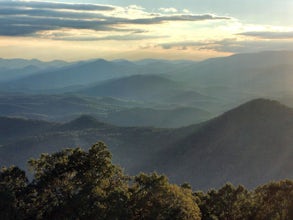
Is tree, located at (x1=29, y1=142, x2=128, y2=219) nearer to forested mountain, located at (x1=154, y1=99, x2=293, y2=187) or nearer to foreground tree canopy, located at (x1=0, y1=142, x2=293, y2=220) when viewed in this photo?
foreground tree canopy, located at (x1=0, y1=142, x2=293, y2=220)

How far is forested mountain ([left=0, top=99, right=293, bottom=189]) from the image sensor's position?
12800 centimetres

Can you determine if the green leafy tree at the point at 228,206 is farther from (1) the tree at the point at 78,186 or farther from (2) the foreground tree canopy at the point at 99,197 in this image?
(1) the tree at the point at 78,186

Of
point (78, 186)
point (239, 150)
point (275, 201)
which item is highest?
point (78, 186)

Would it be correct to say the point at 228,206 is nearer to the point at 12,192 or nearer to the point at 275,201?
the point at 275,201

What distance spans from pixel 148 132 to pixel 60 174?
163m

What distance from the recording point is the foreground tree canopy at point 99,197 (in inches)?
1240

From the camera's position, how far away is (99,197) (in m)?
32.8

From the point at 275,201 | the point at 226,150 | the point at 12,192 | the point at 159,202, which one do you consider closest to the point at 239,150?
the point at 226,150

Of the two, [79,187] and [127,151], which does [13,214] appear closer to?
[79,187]

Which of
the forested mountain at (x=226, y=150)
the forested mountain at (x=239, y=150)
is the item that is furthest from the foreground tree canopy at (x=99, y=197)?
the forested mountain at (x=226, y=150)

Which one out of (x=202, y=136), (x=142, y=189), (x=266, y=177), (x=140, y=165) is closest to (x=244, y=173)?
(x=266, y=177)

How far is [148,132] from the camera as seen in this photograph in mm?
198375

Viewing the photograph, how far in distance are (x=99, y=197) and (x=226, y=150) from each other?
4527 inches

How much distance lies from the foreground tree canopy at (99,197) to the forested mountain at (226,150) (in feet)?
282
